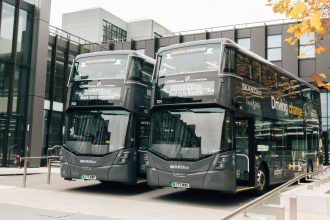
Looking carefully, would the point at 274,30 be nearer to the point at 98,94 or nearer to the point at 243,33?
the point at 243,33

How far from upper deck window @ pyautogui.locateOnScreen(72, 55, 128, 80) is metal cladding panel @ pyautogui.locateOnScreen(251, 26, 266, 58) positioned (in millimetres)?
19498

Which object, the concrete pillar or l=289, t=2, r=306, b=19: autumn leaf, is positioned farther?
the concrete pillar

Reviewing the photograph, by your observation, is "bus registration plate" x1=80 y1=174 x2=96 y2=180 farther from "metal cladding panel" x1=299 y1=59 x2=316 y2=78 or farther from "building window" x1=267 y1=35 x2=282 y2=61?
"building window" x1=267 y1=35 x2=282 y2=61

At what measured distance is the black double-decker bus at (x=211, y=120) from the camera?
10.8m

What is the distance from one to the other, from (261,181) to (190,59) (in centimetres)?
440

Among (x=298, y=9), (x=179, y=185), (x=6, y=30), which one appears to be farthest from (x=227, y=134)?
(x=6, y=30)

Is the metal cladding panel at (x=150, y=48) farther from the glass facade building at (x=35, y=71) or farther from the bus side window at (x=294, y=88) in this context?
the bus side window at (x=294, y=88)

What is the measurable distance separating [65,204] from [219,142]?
425 centimetres

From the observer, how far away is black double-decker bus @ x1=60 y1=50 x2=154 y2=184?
12.3 metres

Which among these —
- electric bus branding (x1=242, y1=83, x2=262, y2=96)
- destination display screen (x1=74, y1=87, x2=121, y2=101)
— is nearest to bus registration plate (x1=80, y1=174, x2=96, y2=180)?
destination display screen (x1=74, y1=87, x2=121, y2=101)

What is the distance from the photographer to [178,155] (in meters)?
11.1

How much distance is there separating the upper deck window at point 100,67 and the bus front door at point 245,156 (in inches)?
156

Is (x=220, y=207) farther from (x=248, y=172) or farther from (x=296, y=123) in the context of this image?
(x=296, y=123)

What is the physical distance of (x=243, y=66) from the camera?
11875mm
